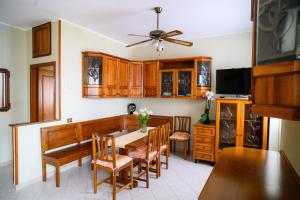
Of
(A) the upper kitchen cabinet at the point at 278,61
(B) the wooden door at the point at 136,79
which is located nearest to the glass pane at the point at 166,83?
(B) the wooden door at the point at 136,79

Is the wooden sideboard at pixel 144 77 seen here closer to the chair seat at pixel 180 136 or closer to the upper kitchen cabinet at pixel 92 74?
the upper kitchen cabinet at pixel 92 74

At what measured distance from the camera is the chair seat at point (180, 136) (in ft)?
13.2

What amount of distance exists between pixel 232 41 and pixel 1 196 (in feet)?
16.4

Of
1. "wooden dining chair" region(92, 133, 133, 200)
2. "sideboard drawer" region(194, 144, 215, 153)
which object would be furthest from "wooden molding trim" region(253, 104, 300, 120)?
"sideboard drawer" region(194, 144, 215, 153)

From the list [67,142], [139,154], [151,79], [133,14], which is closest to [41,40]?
[133,14]

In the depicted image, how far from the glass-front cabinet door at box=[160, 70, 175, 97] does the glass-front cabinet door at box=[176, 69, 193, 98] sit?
15 centimetres

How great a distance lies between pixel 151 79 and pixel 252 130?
252 centimetres

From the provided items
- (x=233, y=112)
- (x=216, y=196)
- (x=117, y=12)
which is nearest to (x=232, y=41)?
(x=233, y=112)

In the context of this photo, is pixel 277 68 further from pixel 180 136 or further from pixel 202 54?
pixel 202 54

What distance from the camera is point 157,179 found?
10.3 ft

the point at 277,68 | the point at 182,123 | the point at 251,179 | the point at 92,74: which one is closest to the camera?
the point at 277,68

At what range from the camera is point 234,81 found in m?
3.63

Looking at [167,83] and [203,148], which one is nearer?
[203,148]

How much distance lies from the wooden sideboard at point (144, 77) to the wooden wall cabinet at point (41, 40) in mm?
675
